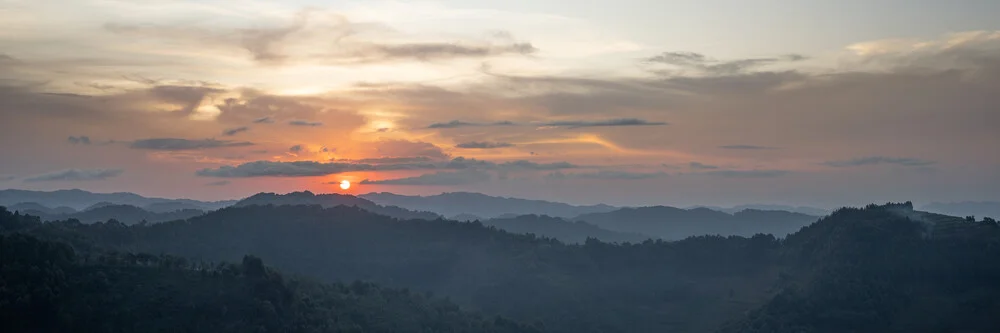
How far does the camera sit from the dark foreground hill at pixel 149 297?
129250 mm

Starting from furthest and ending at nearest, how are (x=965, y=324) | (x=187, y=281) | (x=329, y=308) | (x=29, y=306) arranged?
(x=965, y=324)
(x=329, y=308)
(x=187, y=281)
(x=29, y=306)

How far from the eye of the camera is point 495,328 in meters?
192

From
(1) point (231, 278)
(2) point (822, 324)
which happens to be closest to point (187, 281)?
(1) point (231, 278)

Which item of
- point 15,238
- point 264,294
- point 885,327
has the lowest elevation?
point 885,327

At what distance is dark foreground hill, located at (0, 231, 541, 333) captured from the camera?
5089 inches

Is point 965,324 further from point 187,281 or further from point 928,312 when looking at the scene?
point 187,281

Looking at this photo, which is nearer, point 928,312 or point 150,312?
point 150,312

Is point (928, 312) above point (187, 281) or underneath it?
underneath

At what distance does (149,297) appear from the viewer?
142m

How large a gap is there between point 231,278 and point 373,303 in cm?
4266

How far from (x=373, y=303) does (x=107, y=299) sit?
67.0 metres

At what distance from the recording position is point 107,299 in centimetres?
13700

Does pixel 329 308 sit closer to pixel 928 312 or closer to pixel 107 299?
pixel 107 299

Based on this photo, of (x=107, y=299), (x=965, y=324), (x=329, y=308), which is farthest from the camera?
(x=965, y=324)
